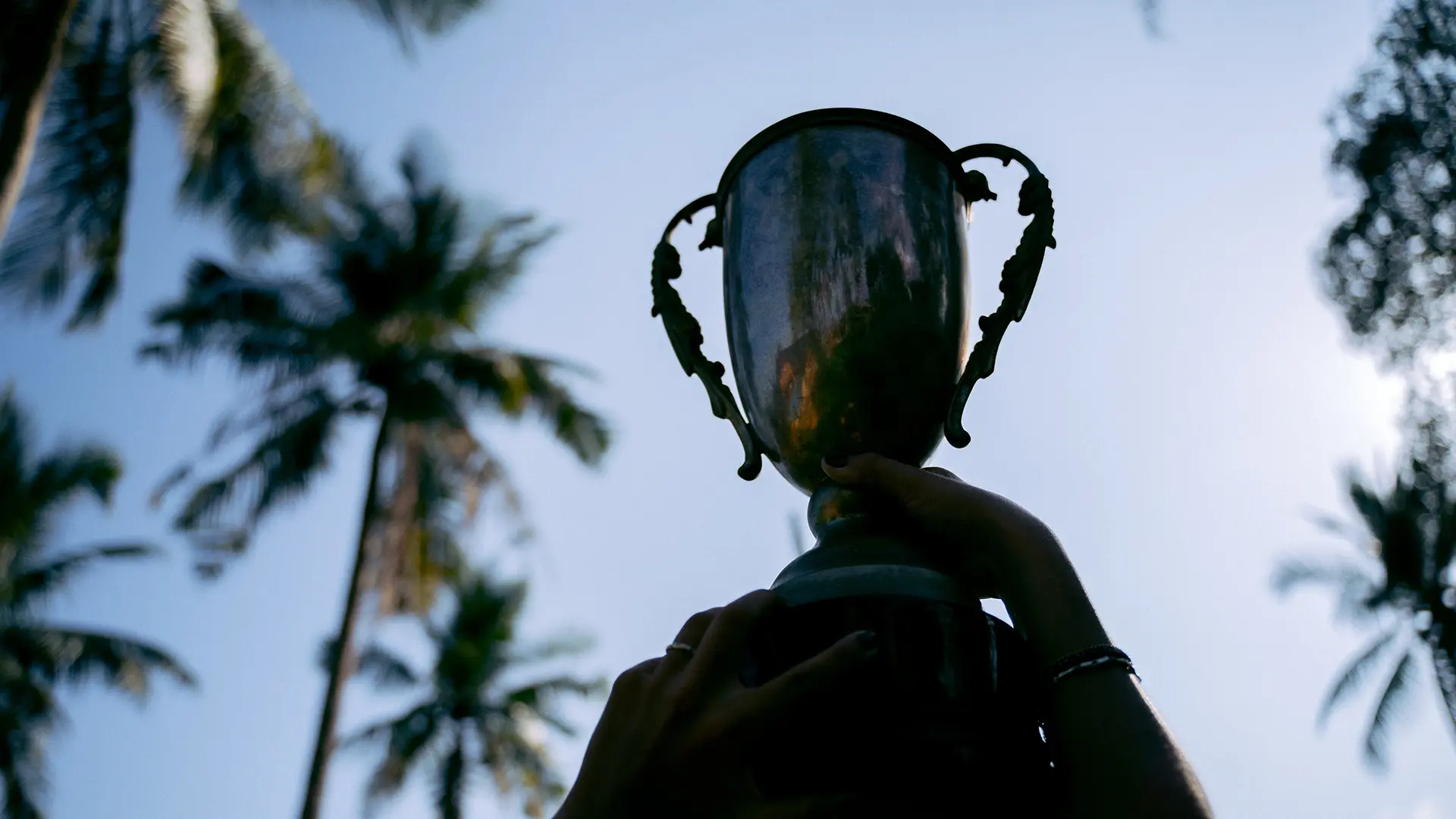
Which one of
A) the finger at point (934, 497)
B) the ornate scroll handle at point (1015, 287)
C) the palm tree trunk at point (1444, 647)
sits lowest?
the finger at point (934, 497)

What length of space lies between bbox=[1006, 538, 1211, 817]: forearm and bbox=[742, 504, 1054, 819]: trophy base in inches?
1.8

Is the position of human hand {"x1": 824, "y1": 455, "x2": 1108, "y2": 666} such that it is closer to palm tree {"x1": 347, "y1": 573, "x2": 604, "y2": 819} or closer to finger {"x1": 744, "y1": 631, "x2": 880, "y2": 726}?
finger {"x1": 744, "y1": 631, "x2": 880, "y2": 726}

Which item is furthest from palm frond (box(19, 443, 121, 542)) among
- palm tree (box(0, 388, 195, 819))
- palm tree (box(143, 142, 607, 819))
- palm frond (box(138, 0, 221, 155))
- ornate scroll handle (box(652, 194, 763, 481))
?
ornate scroll handle (box(652, 194, 763, 481))

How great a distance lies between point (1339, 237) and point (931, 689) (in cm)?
1607

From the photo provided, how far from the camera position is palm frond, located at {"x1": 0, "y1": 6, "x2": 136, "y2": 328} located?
31.3ft

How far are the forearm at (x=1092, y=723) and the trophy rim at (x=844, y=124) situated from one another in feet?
2.17

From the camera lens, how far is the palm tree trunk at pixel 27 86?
716 centimetres

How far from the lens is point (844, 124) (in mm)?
1590

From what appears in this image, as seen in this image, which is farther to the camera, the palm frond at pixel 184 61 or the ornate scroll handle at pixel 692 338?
the palm frond at pixel 184 61

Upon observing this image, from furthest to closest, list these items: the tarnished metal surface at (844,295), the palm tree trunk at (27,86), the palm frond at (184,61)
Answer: the palm frond at (184,61) < the palm tree trunk at (27,86) < the tarnished metal surface at (844,295)

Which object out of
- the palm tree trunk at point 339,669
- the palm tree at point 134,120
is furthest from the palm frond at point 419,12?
the palm tree trunk at point 339,669

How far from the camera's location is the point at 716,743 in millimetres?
989

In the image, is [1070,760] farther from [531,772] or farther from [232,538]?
[531,772]

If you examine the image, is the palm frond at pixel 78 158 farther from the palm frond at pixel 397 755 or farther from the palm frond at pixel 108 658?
the palm frond at pixel 397 755
